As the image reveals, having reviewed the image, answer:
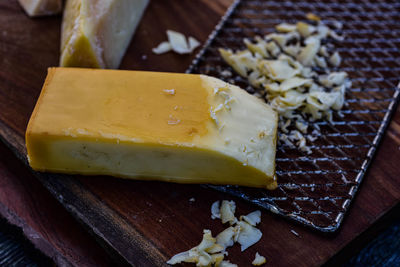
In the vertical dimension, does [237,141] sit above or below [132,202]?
above

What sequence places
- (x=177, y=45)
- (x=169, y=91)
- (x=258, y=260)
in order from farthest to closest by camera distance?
(x=177, y=45)
(x=169, y=91)
(x=258, y=260)

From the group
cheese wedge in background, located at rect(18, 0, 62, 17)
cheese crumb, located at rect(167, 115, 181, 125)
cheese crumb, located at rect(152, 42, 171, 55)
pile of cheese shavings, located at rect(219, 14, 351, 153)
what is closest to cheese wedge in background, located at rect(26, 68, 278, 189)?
Result: cheese crumb, located at rect(167, 115, 181, 125)

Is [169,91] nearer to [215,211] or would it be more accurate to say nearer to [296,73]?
[215,211]

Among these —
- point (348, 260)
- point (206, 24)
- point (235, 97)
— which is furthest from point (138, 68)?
point (348, 260)

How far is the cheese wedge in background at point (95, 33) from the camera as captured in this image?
1389 millimetres

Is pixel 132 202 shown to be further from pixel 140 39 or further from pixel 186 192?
pixel 140 39

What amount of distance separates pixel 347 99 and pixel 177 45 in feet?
1.84

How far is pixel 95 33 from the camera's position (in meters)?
1.40

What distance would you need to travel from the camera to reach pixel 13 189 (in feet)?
4.31

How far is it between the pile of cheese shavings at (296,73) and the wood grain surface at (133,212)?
20 centimetres

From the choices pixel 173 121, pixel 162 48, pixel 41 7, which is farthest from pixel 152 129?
pixel 41 7

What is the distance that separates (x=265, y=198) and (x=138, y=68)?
0.60 meters

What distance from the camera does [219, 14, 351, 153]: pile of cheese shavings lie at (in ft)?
4.59

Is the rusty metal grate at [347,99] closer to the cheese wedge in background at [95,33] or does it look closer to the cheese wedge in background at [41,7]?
the cheese wedge in background at [95,33]
